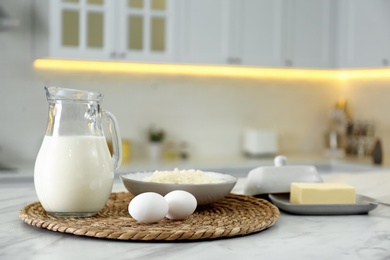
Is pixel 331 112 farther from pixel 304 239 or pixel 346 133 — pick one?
pixel 304 239

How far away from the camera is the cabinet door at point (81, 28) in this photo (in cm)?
390

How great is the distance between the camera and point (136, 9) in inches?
162

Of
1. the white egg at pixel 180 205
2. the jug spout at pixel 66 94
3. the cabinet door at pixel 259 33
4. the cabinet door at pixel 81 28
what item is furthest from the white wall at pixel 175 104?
the white egg at pixel 180 205

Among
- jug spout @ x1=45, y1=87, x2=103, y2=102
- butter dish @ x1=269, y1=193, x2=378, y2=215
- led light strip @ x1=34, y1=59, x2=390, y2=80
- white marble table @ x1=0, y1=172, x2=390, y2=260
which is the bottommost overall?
white marble table @ x1=0, y1=172, x2=390, y2=260

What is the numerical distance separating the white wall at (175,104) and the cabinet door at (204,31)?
1.23 ft

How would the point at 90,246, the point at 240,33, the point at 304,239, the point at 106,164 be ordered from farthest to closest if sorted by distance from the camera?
the point at 240,33, the point at 106,164, the point at 304,239, the point at 90,246

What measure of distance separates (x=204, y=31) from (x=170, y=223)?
3118mm

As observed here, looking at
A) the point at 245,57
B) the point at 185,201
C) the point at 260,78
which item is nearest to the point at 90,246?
the point at 185,201

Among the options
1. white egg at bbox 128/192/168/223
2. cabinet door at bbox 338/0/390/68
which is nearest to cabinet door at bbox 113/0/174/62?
cabinet door at bbox 338/0/390/68

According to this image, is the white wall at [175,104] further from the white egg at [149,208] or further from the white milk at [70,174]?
the white egg at [149,208]

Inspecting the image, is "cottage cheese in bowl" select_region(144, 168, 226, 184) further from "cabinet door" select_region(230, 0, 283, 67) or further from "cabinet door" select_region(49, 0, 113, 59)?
"cabinet door" select_region(230, 0, 283, 67)

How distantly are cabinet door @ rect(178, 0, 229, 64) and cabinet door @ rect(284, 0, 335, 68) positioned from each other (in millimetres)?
528

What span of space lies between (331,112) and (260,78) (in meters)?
0.71

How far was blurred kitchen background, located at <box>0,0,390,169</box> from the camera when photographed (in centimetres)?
403
